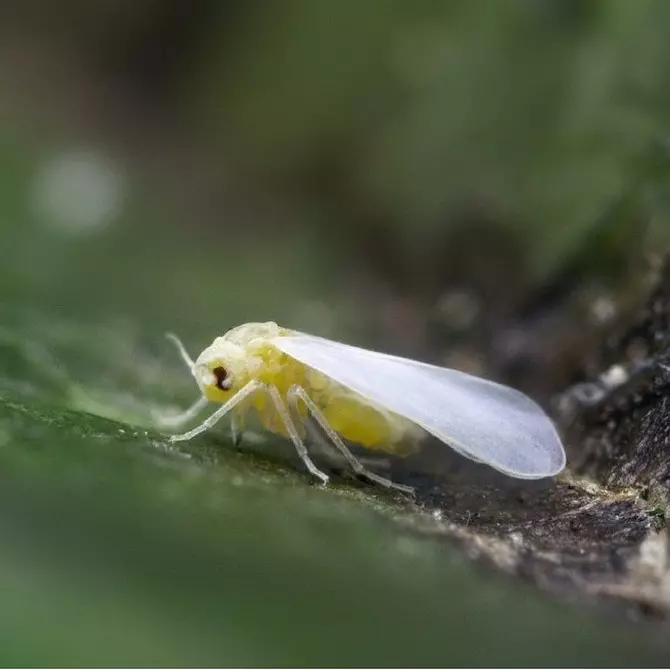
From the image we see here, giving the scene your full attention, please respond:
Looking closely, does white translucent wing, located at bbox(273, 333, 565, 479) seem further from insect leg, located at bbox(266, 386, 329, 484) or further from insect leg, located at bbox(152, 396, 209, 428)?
insect leg, located at bbox(152, 396, 209, 428)

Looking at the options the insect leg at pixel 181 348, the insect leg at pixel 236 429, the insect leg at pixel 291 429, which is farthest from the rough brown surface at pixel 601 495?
the insect leg at pixel 181 348

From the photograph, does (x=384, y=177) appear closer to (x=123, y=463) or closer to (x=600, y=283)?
(x=600, y=283)

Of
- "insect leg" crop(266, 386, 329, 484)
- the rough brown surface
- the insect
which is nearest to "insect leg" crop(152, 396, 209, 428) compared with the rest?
the insect

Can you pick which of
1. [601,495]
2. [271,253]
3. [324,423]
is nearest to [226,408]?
[324,423]

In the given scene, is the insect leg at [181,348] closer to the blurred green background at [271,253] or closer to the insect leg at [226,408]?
the blurred green background at [271,253]

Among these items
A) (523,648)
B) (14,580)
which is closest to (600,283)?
(523,648)
